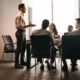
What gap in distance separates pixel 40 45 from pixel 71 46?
677 mm

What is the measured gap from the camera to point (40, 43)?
13.1ft

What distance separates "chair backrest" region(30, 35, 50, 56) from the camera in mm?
3922

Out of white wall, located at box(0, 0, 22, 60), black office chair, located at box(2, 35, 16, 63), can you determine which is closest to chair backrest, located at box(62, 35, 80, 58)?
black office chair, located at box(2, 35, 16, 63)

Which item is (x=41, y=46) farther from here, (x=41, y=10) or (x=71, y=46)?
(x=41, y=10)

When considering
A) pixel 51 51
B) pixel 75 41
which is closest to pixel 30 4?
pixel 51 51

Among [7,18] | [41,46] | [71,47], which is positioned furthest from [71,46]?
[7,18]

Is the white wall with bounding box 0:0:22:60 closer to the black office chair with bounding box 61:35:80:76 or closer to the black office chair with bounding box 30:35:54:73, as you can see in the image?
the black office chair with bounding box 30:35:54:73

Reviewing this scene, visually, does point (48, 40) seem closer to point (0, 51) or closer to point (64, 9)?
point (0, 51)

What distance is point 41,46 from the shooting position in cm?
400

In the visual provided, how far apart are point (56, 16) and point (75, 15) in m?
0.84

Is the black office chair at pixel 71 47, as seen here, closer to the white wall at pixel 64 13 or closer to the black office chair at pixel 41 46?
the black office chair at pixel 41 46

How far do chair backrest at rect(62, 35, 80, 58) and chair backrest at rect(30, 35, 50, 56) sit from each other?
374 mm

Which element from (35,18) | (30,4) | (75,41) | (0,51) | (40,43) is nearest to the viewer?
(75,41)

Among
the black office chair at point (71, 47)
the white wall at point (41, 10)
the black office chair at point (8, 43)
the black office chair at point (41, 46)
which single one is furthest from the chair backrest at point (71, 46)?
the white wall at point (41, 10)
